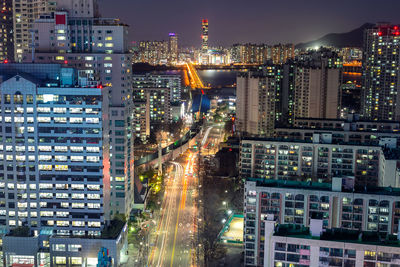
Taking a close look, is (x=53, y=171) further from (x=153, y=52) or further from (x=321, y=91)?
(x=153, y=52)

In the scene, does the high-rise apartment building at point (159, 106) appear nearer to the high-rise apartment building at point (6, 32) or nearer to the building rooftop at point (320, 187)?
the high-rise apartment building at point (6, 32)

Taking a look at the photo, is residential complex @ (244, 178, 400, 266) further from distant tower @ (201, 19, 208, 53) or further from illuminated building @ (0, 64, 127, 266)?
distant tower @ (201, 19, 208, 53)

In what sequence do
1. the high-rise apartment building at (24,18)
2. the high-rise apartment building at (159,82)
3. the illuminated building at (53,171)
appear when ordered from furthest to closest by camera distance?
the high-rise apartment building at (159,82) → the high-rise apartment building at (24,18) → the illuminated building at (53,171)

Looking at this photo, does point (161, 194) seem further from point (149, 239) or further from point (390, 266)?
point (390, 266)

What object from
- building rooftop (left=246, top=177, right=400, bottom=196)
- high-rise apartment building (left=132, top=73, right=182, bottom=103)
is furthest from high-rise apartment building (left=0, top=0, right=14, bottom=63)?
building rooftop (left=246, top=177, right=400, bottom=196)

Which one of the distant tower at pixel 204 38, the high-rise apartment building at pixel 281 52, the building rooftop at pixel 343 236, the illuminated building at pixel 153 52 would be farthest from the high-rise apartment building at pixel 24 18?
the distant tower at pixel 204 38

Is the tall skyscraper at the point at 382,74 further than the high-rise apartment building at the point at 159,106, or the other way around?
the high-rise apartment building at the point at 159,106

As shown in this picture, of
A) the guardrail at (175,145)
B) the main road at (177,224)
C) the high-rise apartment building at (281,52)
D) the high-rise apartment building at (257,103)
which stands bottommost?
the main road at (177,224)
